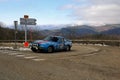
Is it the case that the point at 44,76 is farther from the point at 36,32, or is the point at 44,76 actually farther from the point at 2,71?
the point at 36,32

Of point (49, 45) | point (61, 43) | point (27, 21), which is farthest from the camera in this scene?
point (27, 21)

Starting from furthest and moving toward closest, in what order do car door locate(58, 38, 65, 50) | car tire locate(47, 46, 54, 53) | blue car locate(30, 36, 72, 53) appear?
car door locate(58, 38, 65, 50)
car tire locate(47, 46, 54, 53)
blue car locate(30, 36, 72, 53)

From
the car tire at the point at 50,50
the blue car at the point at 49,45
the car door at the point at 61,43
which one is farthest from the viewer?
the car door at the point at 61,43

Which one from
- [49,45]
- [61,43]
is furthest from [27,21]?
[49,45]

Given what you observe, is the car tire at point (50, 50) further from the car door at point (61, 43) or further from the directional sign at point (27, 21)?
the directional sign at point (27, 21)

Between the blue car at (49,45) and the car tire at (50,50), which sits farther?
the car tire at (50,50)

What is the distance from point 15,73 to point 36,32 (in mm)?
71580

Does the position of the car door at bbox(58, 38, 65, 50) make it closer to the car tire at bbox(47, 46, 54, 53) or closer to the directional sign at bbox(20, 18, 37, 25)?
the car tire at bbox(47, 46, 54, 53)

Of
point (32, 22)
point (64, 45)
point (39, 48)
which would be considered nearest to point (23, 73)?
point (39, 48)

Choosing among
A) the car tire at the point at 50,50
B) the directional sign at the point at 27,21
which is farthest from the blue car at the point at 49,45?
the directional sign at the point at 27,21

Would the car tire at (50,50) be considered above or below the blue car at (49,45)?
below

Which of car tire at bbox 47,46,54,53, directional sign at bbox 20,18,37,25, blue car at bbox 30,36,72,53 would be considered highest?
directional sign at bbox 20,18,37,25

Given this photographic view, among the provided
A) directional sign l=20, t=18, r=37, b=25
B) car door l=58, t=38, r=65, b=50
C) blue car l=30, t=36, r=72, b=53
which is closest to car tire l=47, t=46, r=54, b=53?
blue car l=30, t=36, r=72, b=53

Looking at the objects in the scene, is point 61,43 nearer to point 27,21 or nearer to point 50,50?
point 50,50
